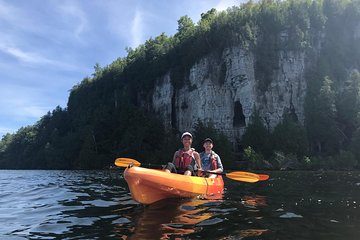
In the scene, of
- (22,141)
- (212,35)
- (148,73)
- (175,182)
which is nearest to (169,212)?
(175,182)

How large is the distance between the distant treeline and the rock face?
121 centimetres

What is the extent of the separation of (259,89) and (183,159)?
46.0 m

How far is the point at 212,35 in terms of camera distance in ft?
193

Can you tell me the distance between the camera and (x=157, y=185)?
8609 mm

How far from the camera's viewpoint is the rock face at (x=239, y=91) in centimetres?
5406

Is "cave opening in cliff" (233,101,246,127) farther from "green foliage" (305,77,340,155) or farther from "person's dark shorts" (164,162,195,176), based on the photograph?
"person's dark shorts" (164,162,195,176)

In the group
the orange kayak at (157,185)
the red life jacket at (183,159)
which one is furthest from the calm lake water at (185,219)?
the red life jacket at (183,159)

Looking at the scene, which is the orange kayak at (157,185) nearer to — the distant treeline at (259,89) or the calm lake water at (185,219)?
the calm lake water at (185,219)

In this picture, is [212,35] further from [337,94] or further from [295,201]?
[295,201]

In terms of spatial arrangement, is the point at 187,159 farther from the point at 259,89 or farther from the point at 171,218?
the point at 259,89

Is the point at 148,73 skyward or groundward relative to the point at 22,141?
skyward

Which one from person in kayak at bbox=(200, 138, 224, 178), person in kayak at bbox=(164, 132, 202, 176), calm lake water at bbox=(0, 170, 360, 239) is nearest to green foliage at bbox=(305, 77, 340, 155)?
person in kayak at bbox=(200, 138, 224, 178)

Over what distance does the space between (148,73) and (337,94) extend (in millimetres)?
34060

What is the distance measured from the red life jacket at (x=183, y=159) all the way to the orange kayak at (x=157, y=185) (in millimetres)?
740
